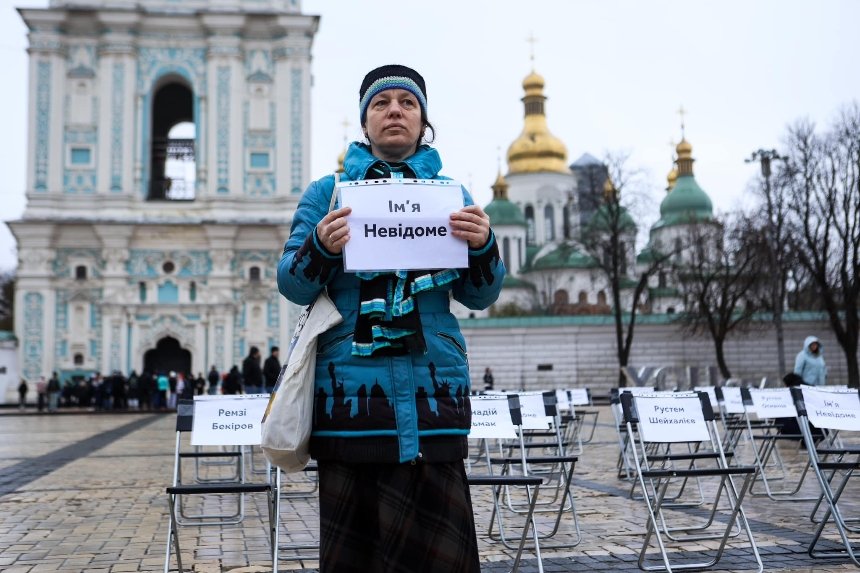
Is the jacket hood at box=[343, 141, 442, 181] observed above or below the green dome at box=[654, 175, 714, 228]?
below

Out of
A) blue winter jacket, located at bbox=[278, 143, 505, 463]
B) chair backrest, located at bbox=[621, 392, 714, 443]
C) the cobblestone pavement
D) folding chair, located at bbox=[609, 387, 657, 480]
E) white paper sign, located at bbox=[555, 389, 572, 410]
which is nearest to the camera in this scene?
blue winter jacket, located at bbox=[278, 143, 505, 463]

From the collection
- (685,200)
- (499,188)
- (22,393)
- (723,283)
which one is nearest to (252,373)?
(22,393)

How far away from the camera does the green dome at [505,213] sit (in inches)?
2990

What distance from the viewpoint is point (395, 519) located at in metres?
3.13

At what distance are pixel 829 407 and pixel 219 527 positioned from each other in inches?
180

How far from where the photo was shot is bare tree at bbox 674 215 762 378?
39.1 meters

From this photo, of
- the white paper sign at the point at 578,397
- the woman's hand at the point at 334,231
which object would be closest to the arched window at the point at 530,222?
the white paper sign at the point at 578,397

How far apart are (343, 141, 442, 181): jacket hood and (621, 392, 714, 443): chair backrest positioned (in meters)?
3.67

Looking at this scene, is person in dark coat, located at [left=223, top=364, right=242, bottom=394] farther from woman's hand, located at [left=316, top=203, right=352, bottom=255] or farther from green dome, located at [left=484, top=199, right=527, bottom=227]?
green dome, located at [left=484, top=199, right=527, bottom=227]

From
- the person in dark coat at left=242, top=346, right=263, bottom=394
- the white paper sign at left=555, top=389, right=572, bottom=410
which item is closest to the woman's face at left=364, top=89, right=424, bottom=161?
the white paper sign at left=555, top=389, right=572, bottom=410

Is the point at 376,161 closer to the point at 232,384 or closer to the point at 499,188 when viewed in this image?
the point at 232,384

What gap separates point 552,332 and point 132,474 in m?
31.2

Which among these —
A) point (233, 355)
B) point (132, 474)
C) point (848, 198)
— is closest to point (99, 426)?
point (132, 474)

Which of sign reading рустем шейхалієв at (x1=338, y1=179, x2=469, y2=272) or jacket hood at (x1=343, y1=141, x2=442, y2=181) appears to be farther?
jacket hood at (x1=343, y1=141, x2=442, y2=181)
